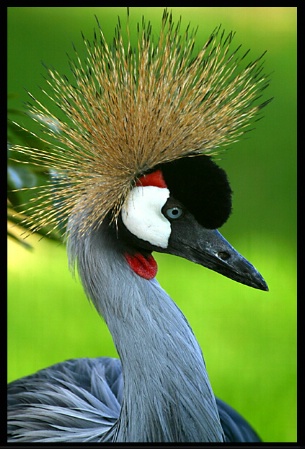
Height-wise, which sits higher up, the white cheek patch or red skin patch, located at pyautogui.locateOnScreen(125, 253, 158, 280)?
the white cheek patch

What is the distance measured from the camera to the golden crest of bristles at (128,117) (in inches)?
46.3

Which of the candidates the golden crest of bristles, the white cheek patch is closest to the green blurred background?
the golden crest of bristles

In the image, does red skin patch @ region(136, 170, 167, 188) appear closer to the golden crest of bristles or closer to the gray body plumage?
the golden crest of bristles

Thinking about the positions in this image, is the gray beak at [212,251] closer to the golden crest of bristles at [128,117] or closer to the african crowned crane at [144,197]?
the african crowned crane at [144,197]

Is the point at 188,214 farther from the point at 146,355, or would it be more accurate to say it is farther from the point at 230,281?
the point at 230,281

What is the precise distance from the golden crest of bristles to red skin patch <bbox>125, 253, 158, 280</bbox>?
11cm

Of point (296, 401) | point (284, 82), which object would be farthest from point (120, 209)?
point (296, 401)

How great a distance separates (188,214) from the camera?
45.5 inches

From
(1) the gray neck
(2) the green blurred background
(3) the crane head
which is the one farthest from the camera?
(2) the green blurred background

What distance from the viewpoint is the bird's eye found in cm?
115

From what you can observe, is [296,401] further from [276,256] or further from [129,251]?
[129,251]

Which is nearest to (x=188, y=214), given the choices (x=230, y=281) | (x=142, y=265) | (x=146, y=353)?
(x=142, y=265)

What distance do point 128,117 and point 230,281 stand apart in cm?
65

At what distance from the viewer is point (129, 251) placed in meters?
1.24
